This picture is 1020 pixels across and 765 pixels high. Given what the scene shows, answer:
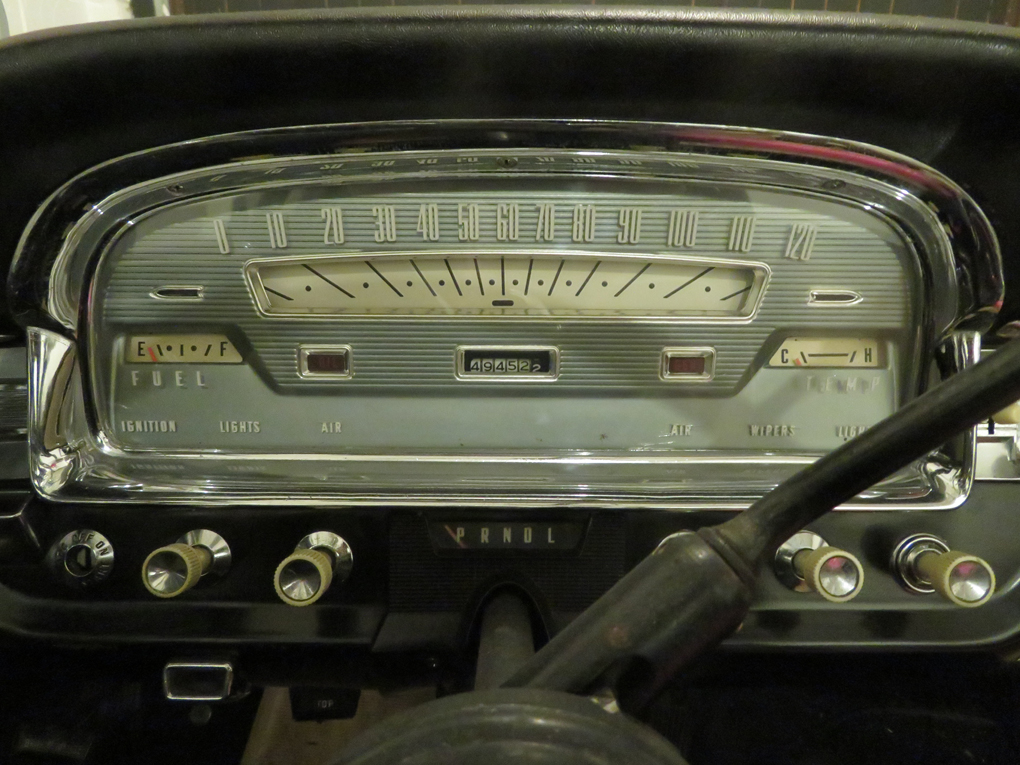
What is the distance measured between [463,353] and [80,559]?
0.45 metres

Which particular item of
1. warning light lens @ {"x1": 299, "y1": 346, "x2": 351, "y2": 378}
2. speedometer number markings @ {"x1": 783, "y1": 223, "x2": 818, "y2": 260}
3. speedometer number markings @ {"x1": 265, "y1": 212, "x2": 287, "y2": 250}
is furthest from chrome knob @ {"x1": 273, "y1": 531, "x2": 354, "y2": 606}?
speedometer number markings @ {"x1": 783, "y1": 223, "x2": 818, "y2": 260}

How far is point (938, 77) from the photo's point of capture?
2.03ft

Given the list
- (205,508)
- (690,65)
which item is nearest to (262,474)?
(205,508)

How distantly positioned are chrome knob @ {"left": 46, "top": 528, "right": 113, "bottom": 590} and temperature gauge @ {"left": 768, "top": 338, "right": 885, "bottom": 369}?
745 millimetres

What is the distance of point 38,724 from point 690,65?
100 cm

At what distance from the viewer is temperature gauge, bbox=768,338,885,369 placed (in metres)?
0.80

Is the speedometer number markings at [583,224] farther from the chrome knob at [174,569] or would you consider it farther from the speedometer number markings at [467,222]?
the chrome knob at [174,569]

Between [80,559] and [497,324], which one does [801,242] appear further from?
[80,559]

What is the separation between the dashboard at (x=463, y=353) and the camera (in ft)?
2.31

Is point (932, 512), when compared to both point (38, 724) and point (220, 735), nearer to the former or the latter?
point (220, 735)

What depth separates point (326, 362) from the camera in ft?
2.62

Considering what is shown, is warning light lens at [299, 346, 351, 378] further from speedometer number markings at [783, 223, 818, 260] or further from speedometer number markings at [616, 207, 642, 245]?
speedometer number markings at [783, 223, 818, 260]

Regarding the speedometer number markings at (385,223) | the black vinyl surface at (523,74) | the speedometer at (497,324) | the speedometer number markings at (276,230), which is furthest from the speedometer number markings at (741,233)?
the speedometer number markings at (276,230)

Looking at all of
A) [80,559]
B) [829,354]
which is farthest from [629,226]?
[80,559]
